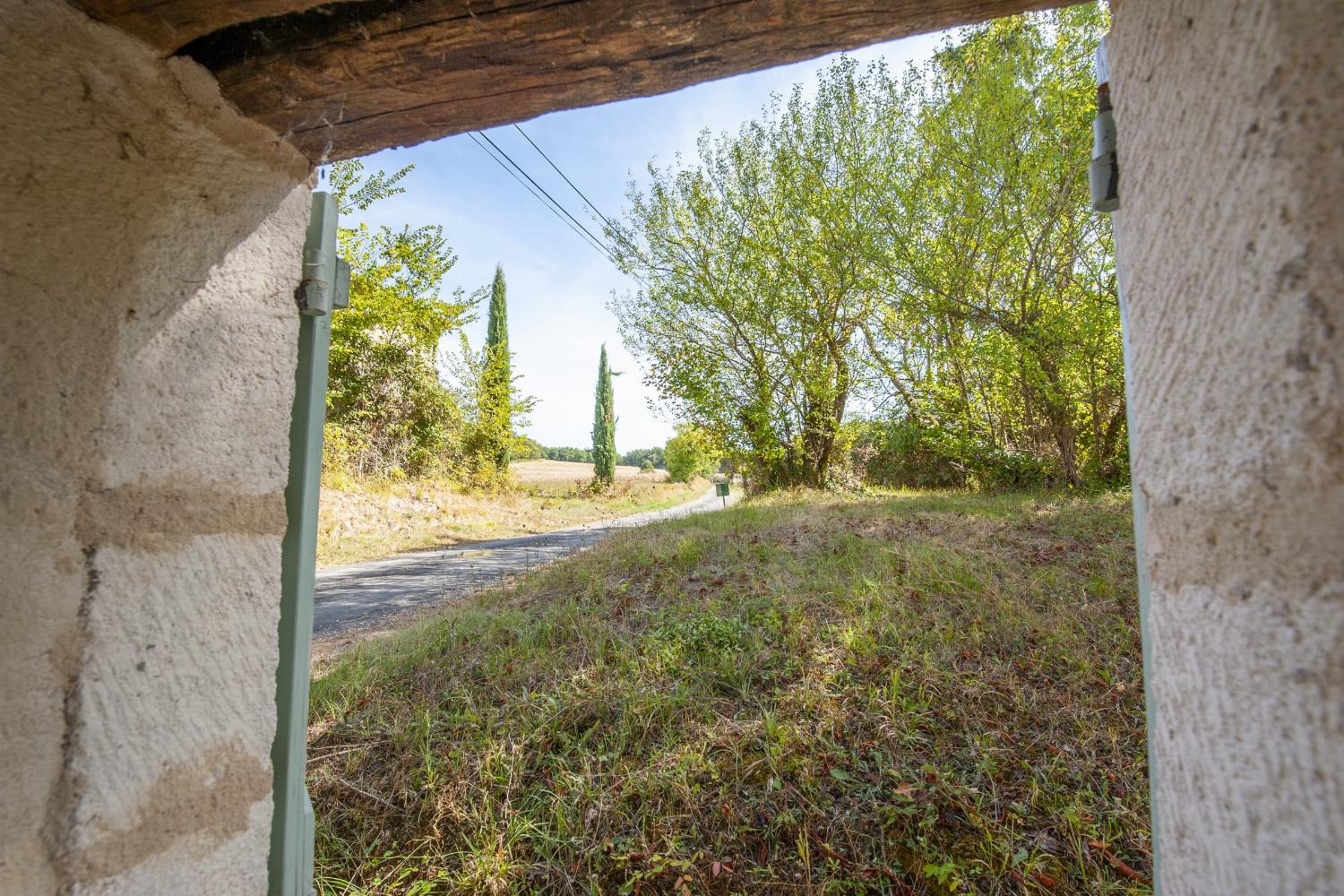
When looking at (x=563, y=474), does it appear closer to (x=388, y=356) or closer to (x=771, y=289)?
(x=388, y=356)

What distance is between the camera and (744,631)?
3029mm

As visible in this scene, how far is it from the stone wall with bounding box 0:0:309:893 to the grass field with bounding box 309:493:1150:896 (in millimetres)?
989

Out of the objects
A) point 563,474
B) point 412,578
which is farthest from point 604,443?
point 412,578

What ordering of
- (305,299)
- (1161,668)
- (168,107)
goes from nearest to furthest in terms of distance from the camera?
(1161,668) → (168,107) → (305,299)

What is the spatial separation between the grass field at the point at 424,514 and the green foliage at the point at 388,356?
726mm

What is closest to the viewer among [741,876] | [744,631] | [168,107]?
[168,107]

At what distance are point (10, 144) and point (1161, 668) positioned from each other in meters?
1.92

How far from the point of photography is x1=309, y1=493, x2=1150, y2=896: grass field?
1722mm

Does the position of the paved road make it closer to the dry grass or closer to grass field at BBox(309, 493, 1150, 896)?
grass field at BBox(309, 493, 1150, 896)

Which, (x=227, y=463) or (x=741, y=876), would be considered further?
(x=741, y=876)

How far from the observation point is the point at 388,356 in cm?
1173

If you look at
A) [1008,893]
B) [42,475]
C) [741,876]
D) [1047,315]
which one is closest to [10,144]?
[42,475]

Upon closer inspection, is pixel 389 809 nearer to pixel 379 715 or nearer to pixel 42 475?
pixel 379 715

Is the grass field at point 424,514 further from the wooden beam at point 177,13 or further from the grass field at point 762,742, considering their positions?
the wooden beam at point 177,13
